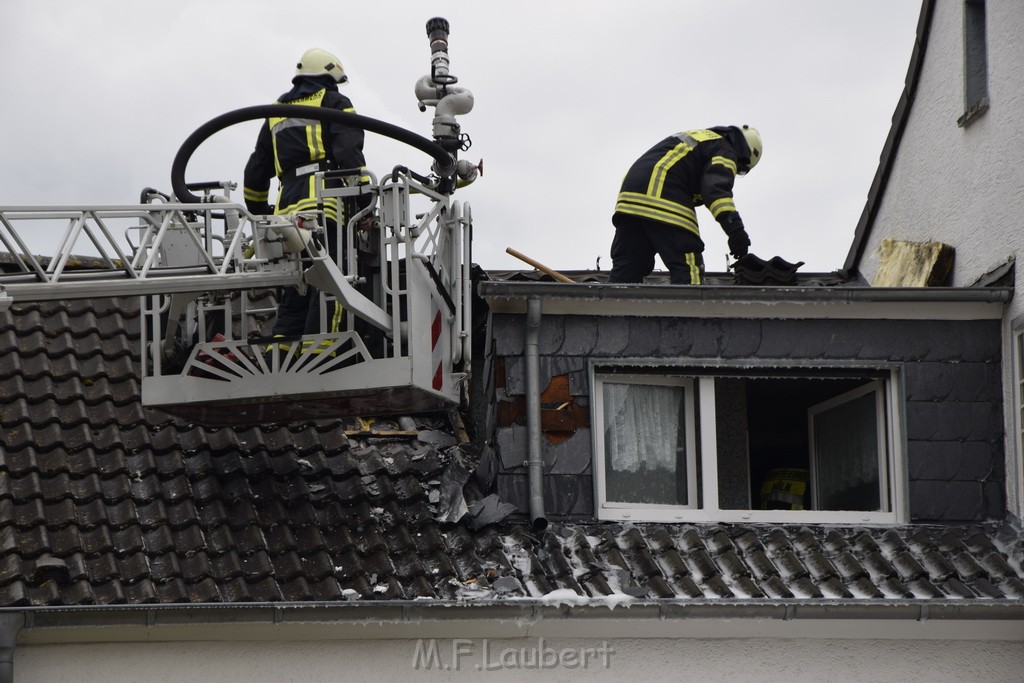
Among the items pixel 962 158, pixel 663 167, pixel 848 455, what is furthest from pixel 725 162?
pixel 848 455

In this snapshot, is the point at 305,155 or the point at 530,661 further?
the point at 305,155

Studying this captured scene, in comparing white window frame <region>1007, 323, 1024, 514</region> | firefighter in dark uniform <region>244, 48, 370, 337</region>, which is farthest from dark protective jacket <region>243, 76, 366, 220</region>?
white window frame <region>1007, 323, 1024, 514</region>

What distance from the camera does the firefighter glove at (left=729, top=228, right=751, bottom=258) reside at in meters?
10.5

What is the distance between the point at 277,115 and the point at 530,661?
311cm

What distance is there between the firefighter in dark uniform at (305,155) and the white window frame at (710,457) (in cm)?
170

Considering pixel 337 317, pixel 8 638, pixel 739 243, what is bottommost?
pixel 8 638

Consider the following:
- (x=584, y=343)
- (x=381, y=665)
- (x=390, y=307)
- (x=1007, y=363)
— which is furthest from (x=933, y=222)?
(x=381, y=665)

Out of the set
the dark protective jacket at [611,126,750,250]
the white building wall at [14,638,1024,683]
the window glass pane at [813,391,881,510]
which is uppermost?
the dark protective jacket at [611,126,750,250]

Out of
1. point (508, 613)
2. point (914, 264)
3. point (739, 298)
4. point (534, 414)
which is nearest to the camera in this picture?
point (508, 613)

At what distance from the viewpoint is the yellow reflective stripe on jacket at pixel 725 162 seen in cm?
1083

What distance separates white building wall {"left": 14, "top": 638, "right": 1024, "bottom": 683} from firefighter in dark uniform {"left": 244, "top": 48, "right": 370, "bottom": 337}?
2.05 meters

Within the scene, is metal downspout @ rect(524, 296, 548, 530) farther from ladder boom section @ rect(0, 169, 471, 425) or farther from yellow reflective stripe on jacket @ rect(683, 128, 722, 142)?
yellow reflective stripe on jacket @ rect(683, 128, 722, 142)

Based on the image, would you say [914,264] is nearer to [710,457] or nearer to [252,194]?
[710,457]

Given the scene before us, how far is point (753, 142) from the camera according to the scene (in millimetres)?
11234
